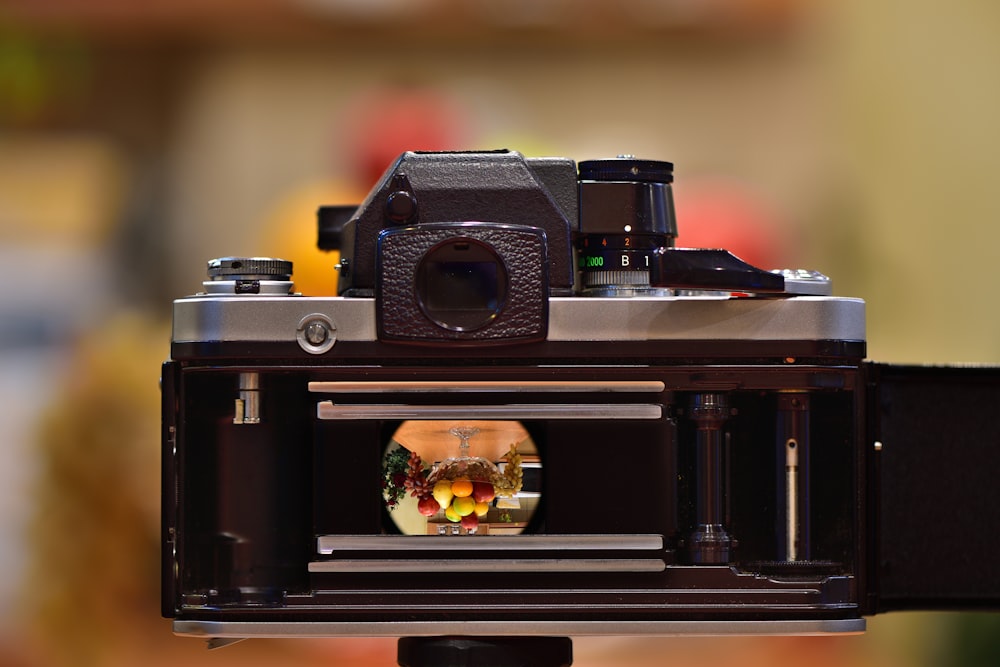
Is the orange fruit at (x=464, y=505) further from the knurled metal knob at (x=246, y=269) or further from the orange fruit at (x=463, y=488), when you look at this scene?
the knurled metal knob at (x=246, y=269)

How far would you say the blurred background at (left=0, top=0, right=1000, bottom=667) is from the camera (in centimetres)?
171

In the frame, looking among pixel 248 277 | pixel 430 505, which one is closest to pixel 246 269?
pixel 248 277

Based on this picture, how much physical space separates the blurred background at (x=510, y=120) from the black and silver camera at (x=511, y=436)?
90cm

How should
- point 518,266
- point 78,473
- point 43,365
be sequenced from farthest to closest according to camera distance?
point 43,365 → point 78,473 → point 518,266

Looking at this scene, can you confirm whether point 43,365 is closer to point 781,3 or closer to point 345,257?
point 345,257

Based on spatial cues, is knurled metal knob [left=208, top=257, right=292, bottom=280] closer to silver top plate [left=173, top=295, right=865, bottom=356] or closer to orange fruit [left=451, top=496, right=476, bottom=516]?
silver top plate [left=173, top=295, right=865, bottom=356]

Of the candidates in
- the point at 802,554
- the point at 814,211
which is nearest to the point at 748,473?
the point at 802,554

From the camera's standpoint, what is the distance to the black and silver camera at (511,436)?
721mm

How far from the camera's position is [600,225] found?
768 mm

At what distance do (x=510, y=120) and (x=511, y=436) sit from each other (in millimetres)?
1092

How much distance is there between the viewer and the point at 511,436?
732mm

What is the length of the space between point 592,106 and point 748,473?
3.61 feet

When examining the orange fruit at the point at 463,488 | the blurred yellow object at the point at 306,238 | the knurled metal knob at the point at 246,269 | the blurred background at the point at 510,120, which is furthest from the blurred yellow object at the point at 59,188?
the orange fruit at the point at 463,488

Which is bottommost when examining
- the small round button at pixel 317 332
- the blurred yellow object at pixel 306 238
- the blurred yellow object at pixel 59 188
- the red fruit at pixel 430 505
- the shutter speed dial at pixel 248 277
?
the red fruit at pixel 430 505
